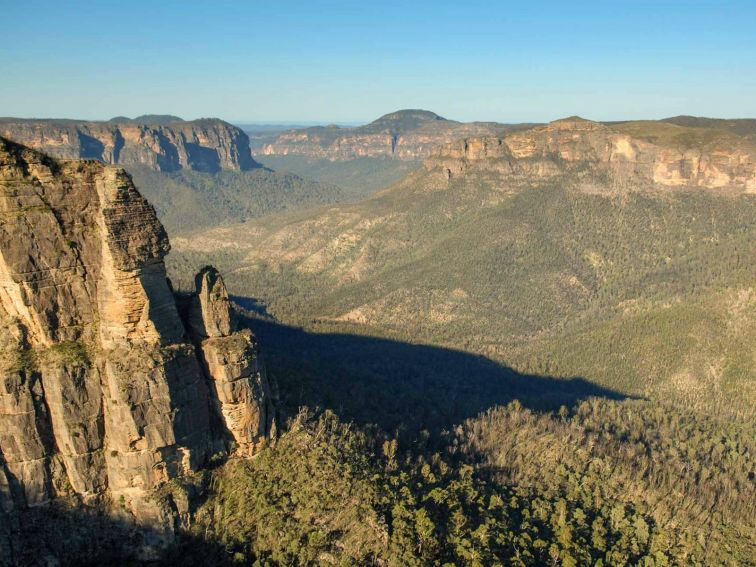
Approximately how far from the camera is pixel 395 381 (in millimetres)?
127938

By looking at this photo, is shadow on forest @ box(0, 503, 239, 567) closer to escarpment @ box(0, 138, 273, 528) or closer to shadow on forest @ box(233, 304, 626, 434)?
escarpment @ box(0, 138, 273, 528)

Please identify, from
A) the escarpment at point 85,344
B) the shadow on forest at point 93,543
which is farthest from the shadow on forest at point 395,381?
the shadow on forest at point 93,543

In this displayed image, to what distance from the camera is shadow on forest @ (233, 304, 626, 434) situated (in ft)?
292

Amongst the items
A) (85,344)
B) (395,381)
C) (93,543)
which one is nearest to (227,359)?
(85,344)

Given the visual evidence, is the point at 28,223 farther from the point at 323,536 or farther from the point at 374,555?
the point at 374,555

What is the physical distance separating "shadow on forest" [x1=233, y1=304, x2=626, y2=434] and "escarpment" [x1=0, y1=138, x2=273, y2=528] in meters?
17.8

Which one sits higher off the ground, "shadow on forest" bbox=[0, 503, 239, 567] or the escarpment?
the escarpment

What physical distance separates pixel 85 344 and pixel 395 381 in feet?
262

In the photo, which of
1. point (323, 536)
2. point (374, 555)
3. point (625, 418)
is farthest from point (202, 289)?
point (625, 418)

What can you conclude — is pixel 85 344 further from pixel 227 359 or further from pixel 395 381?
pixel 395 381

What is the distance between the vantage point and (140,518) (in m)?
56.7

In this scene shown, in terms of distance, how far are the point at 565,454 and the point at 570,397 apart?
5402 centimetres

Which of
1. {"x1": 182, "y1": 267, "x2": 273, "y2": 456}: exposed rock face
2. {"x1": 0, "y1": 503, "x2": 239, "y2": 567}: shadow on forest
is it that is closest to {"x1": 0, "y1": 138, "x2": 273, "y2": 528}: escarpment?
{"x1": 0, "y1": 503, "x2": 239, "y2": 567}: shadow on forest

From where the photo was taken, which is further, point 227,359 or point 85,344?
point 227,359
